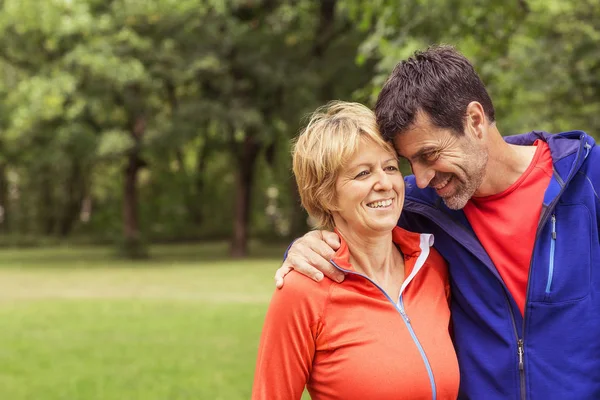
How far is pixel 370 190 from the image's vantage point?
2791mm

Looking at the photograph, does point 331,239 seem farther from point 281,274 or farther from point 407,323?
point 407,323

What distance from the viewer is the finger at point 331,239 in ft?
9.37

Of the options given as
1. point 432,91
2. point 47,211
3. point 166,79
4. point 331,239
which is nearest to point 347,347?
point 331,239

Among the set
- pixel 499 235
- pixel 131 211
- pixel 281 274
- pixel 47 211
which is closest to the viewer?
pixel 281 274

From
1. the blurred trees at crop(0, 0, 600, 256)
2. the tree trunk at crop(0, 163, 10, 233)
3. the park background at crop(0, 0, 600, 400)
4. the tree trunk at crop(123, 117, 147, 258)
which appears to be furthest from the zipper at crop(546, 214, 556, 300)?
the tree trunk at crop(0, 163, 10, 233)

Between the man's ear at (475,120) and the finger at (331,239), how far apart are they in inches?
23.2

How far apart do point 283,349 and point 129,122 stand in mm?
26558

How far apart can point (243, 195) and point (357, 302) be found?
2835 cm

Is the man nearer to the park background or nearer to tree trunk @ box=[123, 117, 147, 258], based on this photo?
the park background

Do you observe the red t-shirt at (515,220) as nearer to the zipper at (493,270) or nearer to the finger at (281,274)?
the zipper at (493,270)

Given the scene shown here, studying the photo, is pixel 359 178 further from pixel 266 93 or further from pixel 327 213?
pixel 266 93

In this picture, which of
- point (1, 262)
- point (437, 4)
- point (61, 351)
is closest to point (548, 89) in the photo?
point (437, 4)

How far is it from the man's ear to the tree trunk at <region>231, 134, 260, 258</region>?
27623 mm

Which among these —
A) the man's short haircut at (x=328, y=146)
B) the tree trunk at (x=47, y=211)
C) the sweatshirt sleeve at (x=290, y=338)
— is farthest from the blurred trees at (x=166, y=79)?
the tree trunk at (x=47, y=211)
